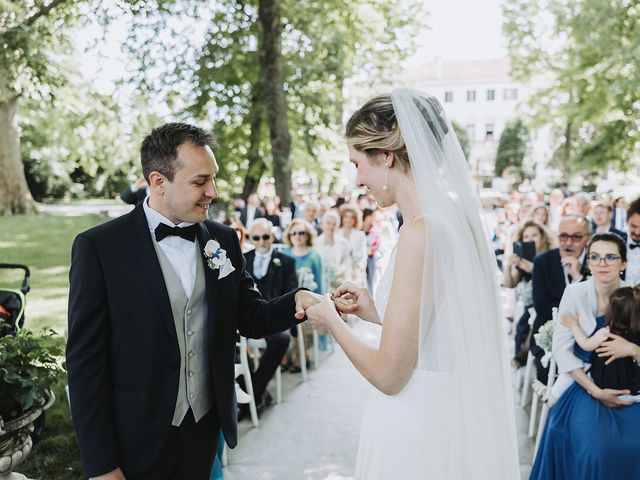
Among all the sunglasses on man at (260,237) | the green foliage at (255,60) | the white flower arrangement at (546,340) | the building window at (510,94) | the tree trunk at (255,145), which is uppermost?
the building window at (510,94)

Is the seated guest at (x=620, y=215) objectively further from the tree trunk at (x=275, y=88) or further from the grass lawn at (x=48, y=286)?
the grass lawn at (x=48, y=286)

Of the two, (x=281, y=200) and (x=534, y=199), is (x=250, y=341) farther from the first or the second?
(x=534, y=199)

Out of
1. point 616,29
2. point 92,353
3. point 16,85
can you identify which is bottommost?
point 92,353

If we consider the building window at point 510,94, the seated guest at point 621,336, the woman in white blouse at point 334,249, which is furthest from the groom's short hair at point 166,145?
the building window at point 510,94

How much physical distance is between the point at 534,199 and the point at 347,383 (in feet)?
31.5

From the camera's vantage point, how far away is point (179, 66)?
36.6ft

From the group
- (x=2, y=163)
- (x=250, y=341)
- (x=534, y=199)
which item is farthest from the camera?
(x=2, y=163)

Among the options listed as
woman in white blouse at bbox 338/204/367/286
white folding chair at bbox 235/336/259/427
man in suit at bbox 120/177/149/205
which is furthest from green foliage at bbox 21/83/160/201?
white folding chair at bbox 235/336/259/427

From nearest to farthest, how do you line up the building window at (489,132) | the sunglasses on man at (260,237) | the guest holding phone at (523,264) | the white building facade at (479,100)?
1. the guest holding phone at (523,264)
2. the sunglasses on man at (260,237)
3. the white building facade at (479,100)
4. the building window at (489,132)

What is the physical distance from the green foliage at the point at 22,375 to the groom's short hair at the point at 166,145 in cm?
168

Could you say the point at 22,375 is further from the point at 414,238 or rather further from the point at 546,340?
the point at 546,340

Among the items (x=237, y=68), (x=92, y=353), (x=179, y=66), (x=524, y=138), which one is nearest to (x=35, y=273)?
(x=179, y=66)

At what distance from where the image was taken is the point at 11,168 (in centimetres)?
2372

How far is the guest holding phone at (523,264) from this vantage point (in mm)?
5902
